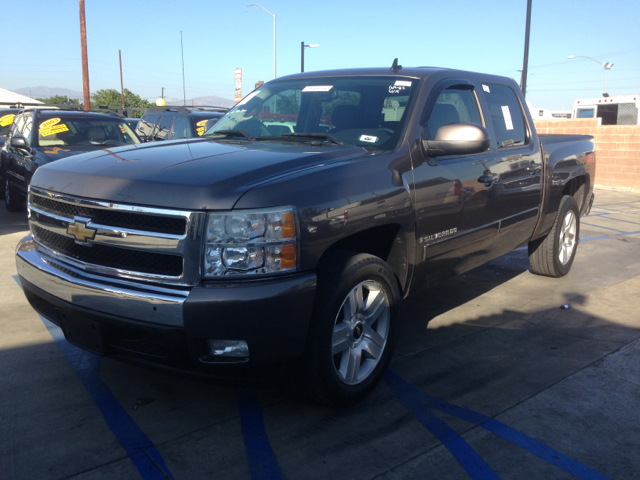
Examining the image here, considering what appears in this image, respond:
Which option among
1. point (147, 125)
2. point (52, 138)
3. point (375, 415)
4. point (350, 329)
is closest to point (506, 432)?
point (375, 415)

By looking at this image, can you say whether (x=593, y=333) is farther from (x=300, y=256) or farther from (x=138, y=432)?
(x=138, y=432)

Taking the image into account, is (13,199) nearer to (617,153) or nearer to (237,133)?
(237,133)

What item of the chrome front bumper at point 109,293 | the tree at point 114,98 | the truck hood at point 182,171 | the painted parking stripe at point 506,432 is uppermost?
the tree at point 114,98

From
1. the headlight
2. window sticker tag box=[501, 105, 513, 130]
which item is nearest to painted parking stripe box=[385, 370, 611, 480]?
the headlight

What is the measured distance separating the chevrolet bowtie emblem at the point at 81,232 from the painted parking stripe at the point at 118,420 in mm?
983

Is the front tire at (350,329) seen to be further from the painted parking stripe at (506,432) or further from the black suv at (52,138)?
the black suv at (52,138)

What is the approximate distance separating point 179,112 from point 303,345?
9.17 metres

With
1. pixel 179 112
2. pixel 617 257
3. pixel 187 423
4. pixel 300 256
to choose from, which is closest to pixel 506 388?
pixel 300 256

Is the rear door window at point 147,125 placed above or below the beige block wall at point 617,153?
above

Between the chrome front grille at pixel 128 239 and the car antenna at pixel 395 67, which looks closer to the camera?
the chrome front grille at pixel 128 239

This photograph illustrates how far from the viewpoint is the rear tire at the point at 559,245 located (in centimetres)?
577

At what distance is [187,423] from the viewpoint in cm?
297

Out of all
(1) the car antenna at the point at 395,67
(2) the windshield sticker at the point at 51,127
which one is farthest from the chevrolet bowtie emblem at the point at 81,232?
(2) the windshield sticker at the point at 51,127

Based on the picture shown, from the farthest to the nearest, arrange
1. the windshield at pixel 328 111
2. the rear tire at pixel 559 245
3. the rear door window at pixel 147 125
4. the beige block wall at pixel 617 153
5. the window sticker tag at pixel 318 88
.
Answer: the beige block wall at pixel 617 153, the rear door window at pixel 147 125, the rear tire at pixel 559 245, the window sticker tag at pixel 318 88, the windshield at pixel 328 111
